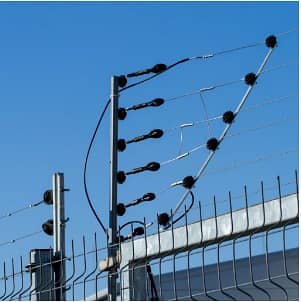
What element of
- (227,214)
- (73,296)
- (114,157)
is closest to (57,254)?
(114,157)

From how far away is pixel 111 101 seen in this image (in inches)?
750

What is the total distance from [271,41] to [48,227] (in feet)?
14.5

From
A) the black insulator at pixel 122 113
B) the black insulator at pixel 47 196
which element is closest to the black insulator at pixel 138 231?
the black insulator at pixel 122 113

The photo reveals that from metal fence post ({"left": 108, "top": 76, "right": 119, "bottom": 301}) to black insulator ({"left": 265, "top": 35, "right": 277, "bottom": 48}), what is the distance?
2.18 m

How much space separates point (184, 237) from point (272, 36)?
4.85 m

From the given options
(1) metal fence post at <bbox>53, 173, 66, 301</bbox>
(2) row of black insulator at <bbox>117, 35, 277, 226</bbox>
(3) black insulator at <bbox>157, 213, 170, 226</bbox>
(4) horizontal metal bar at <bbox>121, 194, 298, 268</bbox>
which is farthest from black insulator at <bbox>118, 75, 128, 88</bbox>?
(4) horizontal metal bar at <bbox>121, 194, 298, 268</bbox>

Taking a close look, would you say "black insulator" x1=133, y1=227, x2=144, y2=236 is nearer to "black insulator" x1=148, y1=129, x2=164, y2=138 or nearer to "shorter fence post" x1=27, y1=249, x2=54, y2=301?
"shorter fence post" x1=27, y1=249, x2=54, y2=301

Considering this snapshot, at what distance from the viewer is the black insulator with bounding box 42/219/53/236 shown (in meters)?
20.0

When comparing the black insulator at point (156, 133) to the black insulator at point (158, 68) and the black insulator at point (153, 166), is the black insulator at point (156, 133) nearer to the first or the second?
the black insulator at point (153, 166)

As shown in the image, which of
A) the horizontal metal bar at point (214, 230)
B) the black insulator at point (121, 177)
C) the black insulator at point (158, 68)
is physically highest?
the black insulator at point (158, 68)

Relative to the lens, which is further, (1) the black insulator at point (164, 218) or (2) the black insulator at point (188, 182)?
(2) the black insulator at point (188, 182)

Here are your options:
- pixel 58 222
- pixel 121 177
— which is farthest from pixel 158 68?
pixel 58 222

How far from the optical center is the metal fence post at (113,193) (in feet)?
51.8

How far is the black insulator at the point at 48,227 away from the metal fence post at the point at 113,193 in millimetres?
2016
